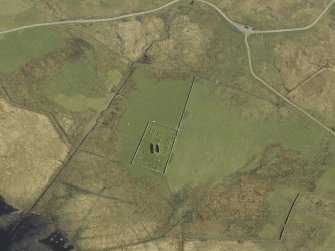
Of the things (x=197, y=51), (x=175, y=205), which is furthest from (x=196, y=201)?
(x=197, y=51)

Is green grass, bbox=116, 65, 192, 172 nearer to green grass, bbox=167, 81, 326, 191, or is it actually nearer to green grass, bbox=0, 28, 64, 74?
green grass, bbox=167, 81, 326, 191

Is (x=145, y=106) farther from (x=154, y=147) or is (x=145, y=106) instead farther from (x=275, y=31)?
(x=275, y=31)

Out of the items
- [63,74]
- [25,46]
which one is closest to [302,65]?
[63,74]

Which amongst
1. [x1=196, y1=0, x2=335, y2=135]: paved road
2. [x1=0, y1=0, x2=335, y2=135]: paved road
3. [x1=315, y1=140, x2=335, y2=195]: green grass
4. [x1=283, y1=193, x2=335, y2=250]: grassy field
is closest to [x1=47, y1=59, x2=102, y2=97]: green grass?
[x1=0, y1=0, x2=335, y2=135]: paved road

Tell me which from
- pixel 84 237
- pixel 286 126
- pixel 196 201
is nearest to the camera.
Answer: pixel 84 237

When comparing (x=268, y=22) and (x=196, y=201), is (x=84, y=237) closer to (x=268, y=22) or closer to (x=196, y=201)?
(x=196, y=201)

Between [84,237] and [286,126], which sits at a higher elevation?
[286,126]
